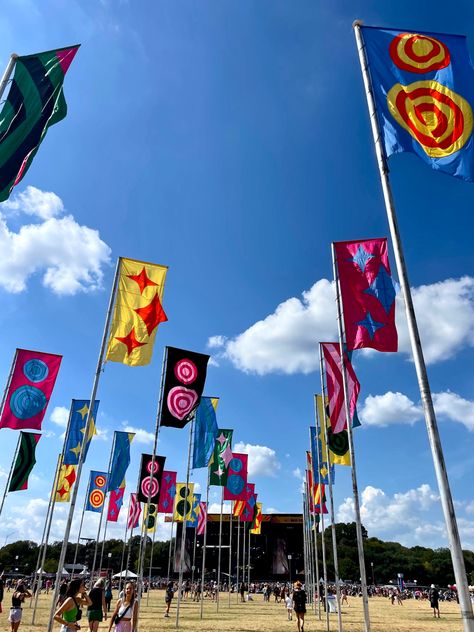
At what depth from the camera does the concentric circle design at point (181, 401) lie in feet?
58.6

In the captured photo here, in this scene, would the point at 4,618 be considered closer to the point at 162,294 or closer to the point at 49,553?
the point at 162,294

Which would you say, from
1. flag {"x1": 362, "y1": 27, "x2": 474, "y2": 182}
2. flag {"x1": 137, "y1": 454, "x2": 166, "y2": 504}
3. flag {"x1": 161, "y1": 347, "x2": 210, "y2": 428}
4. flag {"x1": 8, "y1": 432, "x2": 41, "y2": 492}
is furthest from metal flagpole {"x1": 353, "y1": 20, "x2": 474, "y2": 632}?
flag {"x1": 8, "y1": 432, "x2": 41, "y2": 492}

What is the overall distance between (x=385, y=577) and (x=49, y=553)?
295 ft

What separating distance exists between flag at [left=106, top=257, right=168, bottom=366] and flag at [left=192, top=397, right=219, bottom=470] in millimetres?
8820

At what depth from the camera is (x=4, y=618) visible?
2697cm

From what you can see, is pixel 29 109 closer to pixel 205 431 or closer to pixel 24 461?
pixel 205 431

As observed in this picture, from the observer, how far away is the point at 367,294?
1248cm

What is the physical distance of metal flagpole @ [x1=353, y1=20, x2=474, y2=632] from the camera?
659 cm

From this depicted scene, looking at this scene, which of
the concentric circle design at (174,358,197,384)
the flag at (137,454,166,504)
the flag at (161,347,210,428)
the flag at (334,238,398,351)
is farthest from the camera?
the flag at (137,454,166,504)

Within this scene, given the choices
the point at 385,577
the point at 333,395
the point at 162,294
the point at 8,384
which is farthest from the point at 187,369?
the point at 385,577

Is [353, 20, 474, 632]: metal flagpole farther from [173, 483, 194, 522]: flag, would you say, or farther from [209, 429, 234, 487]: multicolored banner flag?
[173, 483, 194, 522]: flag

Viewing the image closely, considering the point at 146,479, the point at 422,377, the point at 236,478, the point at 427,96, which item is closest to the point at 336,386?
the point at 422,377

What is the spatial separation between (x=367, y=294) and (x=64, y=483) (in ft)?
74.1

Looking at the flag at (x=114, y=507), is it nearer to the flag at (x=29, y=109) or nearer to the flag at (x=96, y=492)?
the flag at (x=96, y=492)
